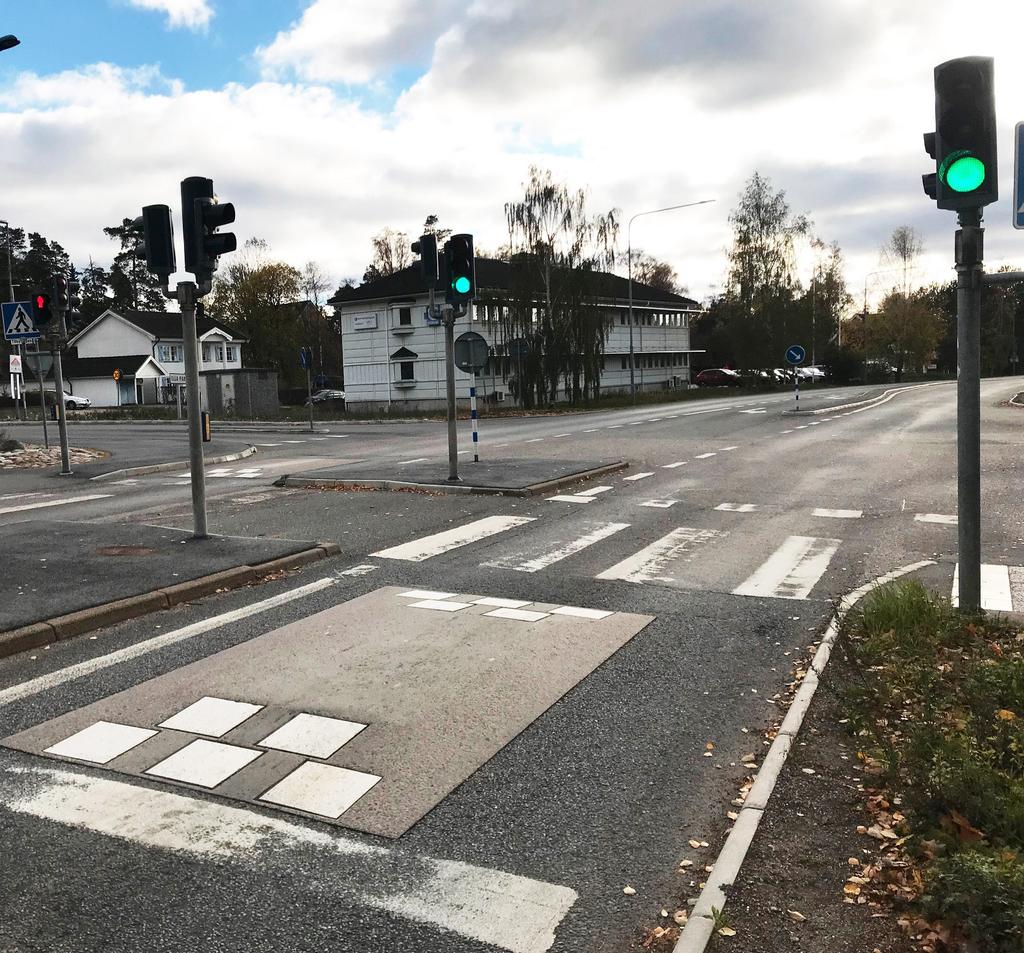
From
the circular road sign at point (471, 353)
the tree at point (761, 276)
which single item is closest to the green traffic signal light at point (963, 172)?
the circular road sign at point (471, 353)

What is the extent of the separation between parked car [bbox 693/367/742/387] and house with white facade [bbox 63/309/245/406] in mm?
40137

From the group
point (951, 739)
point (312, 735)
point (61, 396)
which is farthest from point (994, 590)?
point (61, 396)

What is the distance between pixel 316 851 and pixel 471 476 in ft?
38.6

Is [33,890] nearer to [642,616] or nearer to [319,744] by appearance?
[319,744]

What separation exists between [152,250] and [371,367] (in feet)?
164

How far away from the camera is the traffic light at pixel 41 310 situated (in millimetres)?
18125

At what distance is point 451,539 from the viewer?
34.2 feet

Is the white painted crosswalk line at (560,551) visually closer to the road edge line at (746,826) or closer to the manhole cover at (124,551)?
the manhole cover at (124,551)

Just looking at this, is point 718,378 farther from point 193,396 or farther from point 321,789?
point 321,789

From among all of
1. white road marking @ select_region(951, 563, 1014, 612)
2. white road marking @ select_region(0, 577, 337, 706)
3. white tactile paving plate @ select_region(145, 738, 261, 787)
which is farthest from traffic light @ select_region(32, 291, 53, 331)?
white road marking @ select_region(951, 563, 1014, 612)

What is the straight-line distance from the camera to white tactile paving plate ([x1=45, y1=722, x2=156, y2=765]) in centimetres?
458

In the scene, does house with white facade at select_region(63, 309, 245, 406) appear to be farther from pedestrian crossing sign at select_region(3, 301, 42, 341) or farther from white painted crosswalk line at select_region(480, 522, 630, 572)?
white painted crosswalk line at select_region(480, 522, 630, 572)

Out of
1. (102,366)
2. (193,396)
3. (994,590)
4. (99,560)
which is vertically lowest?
(994,590)

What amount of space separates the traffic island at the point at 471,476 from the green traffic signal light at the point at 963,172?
28.7 feet
